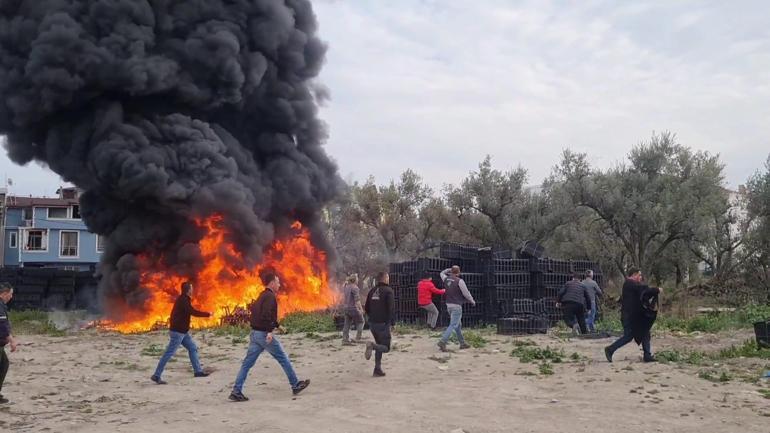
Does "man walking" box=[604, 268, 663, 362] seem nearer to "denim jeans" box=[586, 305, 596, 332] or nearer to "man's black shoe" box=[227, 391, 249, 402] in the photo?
"denim jeans" box=[586, 305, 596, 332]

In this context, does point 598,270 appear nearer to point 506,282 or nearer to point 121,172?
point 506,282

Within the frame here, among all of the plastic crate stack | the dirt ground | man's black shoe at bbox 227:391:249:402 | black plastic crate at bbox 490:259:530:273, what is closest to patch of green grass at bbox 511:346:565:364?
the dirt ground

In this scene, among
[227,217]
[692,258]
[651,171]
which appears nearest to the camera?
[227,217]

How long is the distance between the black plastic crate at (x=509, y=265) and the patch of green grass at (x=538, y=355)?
7.15 meters

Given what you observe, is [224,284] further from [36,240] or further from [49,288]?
[36,240]

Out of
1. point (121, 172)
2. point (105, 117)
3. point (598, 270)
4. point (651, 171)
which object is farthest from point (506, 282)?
point (651, 171)

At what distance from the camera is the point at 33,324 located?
2331cm

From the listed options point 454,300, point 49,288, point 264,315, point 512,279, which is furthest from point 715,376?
point 49,288

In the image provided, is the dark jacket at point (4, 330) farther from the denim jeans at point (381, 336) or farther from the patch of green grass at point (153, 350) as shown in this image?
the patch of green grass at point (153, 350)

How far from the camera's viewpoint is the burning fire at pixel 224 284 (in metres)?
22.6

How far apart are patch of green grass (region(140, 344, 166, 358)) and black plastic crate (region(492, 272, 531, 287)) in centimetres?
982

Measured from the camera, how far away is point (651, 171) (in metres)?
34.0

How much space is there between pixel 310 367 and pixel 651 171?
1056 inches

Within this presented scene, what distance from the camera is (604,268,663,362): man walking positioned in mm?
11328
